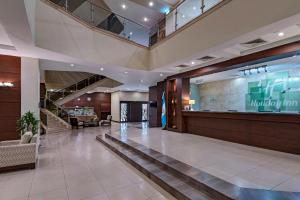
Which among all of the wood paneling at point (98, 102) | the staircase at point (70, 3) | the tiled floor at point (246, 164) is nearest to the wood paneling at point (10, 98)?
the staircase at point (70, 3)

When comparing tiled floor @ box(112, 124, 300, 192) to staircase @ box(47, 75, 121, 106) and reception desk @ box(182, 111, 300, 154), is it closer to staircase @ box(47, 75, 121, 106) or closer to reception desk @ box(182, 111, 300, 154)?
reception desk @ box(182, 111, 300, 154)

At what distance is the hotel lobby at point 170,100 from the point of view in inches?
124

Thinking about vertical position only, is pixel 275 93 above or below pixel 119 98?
below

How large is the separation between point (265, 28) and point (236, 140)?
13.1 feet

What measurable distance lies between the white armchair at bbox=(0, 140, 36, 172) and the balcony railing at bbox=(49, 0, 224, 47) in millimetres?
4524

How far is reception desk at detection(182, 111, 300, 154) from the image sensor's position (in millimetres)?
4609

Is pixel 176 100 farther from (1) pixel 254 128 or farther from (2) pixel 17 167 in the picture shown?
(2) pixel 17 167

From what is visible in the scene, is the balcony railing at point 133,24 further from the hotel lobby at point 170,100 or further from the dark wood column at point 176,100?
the dark wood column at point 176,100

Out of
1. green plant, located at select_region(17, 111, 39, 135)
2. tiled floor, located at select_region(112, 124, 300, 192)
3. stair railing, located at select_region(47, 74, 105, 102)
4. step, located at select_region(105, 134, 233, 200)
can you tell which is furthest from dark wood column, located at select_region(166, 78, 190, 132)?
stair railing, located at select_region(47, 74, 105, 102)

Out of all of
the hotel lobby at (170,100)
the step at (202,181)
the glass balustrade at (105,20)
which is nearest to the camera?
the step at (202,181)

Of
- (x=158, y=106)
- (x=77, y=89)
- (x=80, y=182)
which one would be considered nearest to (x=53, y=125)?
(x=77, y=89)

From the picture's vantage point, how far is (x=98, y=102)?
58.9 feet

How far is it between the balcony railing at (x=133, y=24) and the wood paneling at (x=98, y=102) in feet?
36.7

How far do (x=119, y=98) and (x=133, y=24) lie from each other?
30.5 ft
